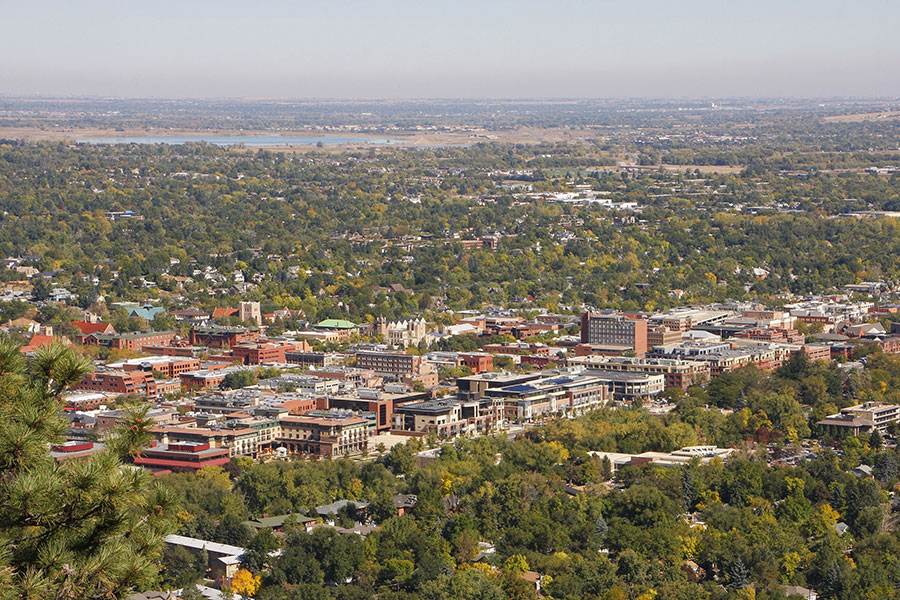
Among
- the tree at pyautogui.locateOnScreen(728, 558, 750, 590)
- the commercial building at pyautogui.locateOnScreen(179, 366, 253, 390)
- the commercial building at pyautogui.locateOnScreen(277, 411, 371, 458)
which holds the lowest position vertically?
the commercial building at pyautogui.locateOnScreen(179, 366, 253, 390)

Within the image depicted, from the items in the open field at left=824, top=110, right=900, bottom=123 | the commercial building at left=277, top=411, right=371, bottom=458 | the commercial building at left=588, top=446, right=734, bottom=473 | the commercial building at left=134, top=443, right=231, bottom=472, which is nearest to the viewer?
the commercial building at left=134, top=443, right=231, bottom=472

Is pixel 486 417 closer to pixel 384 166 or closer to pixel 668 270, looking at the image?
pixel 668 270

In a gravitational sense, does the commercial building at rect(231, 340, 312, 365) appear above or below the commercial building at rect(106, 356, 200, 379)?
below

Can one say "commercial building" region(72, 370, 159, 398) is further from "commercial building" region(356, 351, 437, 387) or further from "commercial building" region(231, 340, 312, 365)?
"commercial building" region(356, 351, 437, 387)

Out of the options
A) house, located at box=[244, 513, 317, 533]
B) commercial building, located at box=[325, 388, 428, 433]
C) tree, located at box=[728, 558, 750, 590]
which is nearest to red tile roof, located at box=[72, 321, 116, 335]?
commercial building, located at box=[325, 388, 428, 433]

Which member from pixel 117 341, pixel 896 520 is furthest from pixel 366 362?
pixel 896 520

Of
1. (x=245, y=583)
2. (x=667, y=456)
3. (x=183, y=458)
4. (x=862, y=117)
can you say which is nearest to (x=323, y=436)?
(x=183, y=458)
